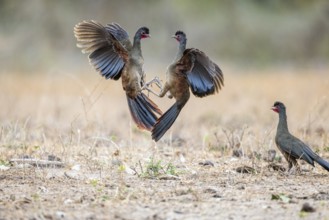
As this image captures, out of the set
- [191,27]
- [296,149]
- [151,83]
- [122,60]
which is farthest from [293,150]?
[191,27]

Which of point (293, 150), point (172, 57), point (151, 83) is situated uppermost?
point (172, 57)

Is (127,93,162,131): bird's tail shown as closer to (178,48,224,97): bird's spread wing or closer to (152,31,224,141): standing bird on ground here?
(152,31,224,141): standing bird on ground

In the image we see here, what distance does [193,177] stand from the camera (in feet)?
24.8

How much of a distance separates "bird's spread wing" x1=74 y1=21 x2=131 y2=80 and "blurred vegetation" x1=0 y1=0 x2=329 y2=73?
1425 centimetres

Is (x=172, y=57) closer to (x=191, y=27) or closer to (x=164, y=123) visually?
(x=191, y=27)

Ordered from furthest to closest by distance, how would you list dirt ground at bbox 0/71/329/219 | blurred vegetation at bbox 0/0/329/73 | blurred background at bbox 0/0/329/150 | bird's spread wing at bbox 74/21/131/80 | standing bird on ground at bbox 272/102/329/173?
blurred vegetation at bbox 0/0/329/73 < blurred background at bbox 0/0/329/150 < bird's spread wing at bbox 74/21/131/80 < standing bird on ground at bbox 272/102/329/173 < dirt ground at bbox 0/71/329/219

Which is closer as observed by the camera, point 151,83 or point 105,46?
point 151,83

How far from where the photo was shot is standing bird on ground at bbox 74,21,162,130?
830 cm

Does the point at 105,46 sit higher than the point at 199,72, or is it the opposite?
the point at 105,46

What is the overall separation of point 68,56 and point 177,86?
17.3 metres

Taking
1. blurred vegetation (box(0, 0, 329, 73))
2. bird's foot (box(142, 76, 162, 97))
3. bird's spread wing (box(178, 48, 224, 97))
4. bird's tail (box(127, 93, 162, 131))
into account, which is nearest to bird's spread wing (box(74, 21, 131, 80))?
bird's tail (box(127, 93, 162, 131))

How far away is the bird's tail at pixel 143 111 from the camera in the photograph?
27.5 ft

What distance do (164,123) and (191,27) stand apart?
66.1 ft

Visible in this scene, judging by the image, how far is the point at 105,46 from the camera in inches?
336
